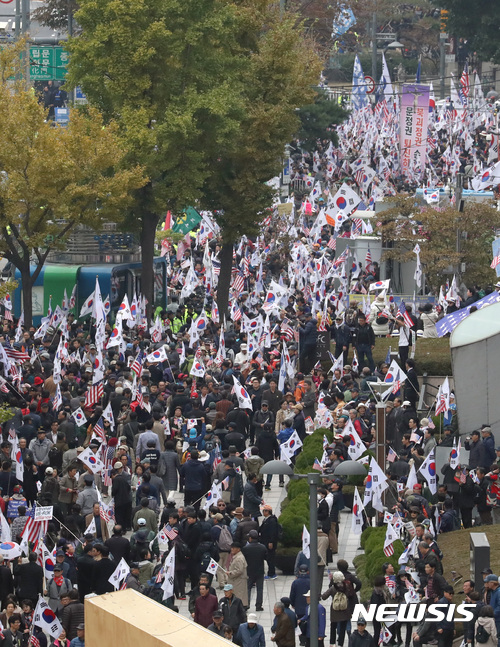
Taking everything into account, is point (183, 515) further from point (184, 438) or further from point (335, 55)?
point (335, 55)

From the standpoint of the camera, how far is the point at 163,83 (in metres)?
35.3

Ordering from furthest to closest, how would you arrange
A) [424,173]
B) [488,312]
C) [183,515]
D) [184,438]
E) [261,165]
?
[424,173]
[261,165]
[488,312]
[184,438]
[183,515]

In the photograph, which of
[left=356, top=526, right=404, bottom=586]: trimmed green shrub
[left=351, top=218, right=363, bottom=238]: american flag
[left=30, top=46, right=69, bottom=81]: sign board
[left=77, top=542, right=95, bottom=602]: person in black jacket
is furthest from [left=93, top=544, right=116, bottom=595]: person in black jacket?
[left=351, top=218, right=363, bottom=238]: american flag

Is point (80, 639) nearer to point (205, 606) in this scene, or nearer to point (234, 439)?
point (205, 606)

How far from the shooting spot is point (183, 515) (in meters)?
18.7

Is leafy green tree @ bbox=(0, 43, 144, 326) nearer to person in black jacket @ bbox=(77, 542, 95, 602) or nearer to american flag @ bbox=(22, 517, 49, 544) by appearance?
american flag @ bbox=(22, 517, 49, 544)

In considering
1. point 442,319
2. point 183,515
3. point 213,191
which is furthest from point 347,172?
point 183,515

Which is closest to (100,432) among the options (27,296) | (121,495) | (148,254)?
(121,495)

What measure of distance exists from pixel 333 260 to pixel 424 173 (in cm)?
1925

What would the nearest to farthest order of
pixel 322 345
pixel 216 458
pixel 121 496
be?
pixel 121 496
pixel 216 458
pixel 322 345

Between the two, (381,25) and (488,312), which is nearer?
(488,312)

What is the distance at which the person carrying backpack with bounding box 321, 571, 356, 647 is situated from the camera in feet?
55.0

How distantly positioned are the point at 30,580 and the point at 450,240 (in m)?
22.8

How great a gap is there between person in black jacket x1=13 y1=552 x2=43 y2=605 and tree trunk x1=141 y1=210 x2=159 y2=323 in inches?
758
